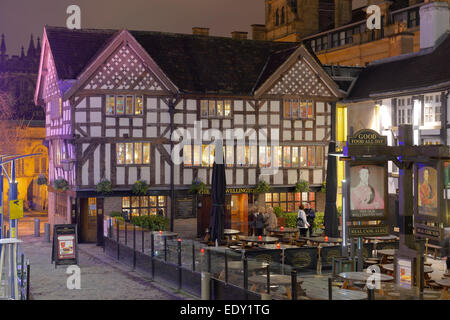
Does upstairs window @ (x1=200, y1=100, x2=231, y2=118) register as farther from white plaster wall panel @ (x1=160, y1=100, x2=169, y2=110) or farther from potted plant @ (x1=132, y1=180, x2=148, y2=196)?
potted plant @ (x1=132, y1=180, x2=148, y2=196)

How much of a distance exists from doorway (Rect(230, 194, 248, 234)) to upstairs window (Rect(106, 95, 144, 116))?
7197mm

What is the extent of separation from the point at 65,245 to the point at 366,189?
40.8ft

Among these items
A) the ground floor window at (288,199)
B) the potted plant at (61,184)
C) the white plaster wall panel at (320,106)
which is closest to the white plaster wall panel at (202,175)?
the ground floor window at (288,199)

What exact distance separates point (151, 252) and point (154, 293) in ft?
9.13

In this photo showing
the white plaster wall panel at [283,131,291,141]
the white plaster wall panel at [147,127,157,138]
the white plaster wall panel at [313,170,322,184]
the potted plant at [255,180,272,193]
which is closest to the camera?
the white plaster wall panel at [147,127,157,138]

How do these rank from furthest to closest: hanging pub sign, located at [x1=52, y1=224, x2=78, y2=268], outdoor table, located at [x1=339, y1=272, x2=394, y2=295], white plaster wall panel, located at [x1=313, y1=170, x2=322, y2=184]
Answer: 1. white plaster wall panel, located at [x1=313, y1=170, x2=322, y2=184]
2. hanging pub sign, located at [x1=52, y1=224, x2=78, y2=268]
3. outdoor table, located at [x1=339, y1=272, x2=394, y2=295]

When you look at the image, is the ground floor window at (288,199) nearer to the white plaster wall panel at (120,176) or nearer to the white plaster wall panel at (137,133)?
Result: the white plaster wall panel at (137,133)

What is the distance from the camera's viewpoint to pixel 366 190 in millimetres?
16953

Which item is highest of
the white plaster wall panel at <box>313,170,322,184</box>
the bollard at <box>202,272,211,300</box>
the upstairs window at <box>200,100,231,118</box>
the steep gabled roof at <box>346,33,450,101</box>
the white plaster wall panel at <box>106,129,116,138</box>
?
the steep gabled roof at <box>346,33,450,101</box>

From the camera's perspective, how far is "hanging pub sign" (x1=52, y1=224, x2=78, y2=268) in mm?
24641

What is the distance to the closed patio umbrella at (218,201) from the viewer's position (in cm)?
2598

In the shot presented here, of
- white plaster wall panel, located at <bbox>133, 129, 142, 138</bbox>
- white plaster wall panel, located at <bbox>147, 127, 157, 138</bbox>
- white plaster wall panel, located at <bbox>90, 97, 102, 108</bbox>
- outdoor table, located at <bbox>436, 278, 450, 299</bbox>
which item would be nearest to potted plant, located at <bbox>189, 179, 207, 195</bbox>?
white plaster wall panel, located at <bbox>147, 127, 157, 138</bbox>

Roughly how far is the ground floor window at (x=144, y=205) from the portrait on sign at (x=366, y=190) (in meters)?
17.6
